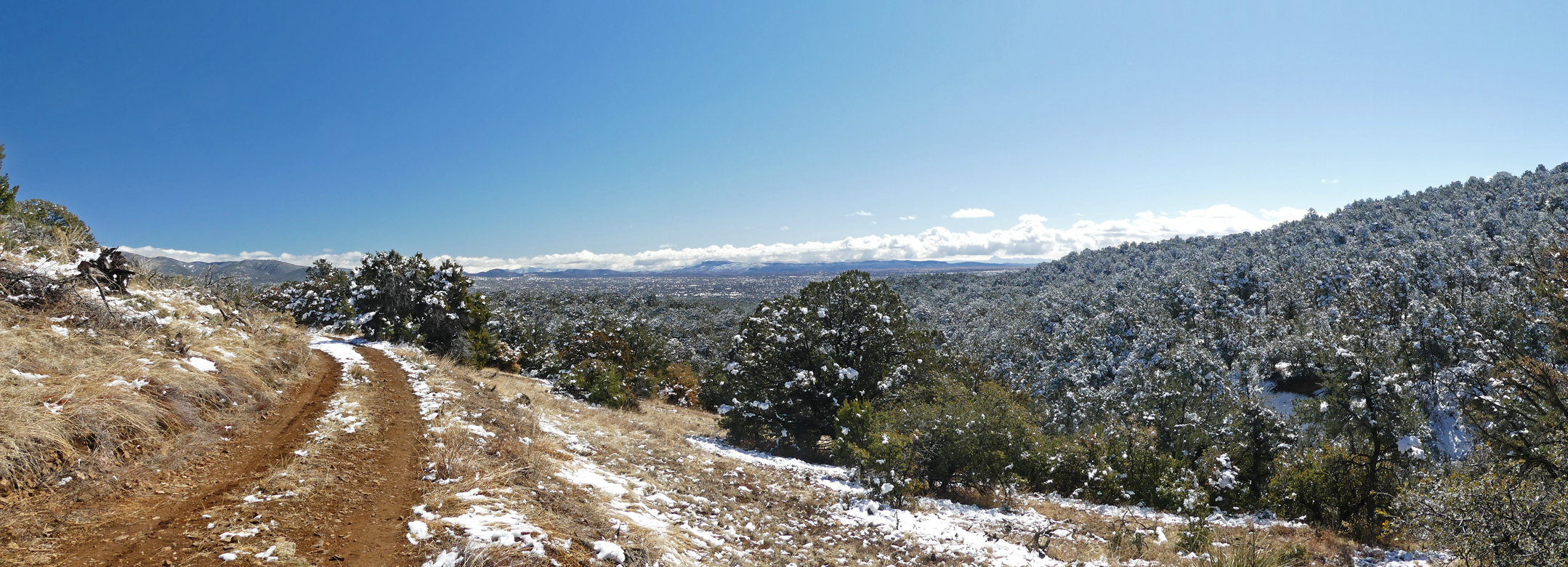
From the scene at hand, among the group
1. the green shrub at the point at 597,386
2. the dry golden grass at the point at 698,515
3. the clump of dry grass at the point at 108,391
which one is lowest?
the green shrub at the point at 597,386

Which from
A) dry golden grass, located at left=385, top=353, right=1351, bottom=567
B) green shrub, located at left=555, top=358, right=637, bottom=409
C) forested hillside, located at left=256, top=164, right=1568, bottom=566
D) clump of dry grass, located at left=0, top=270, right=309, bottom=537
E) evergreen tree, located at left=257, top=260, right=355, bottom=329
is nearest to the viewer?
clump of dry grass, located at left=0, top=270, right=309, bottom=537

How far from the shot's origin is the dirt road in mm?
4691

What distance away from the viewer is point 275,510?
221 inches

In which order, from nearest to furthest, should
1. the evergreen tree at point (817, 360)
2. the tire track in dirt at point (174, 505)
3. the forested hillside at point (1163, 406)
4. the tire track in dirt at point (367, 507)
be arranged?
1. the tire track in dirt at point (174, 505)
2. the tire track in dirt at point (367, 507)
3. the forested hillside at point (1163, 406)
4. the evergreen tree at point (817, 360)

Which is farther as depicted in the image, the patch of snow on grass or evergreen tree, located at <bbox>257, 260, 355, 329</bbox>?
evergreen tree, located at <bbox>257, 260, 355, 329</bbox>

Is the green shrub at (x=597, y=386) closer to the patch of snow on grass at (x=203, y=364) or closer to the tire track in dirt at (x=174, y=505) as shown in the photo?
the patch of snow on grass at (x=203, y=364)

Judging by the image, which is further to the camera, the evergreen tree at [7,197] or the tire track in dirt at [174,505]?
the evergreen tree at [7,197]

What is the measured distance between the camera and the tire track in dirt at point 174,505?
454cm

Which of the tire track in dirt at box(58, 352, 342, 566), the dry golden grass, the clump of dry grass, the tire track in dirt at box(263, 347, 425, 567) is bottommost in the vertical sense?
the dry golden grass

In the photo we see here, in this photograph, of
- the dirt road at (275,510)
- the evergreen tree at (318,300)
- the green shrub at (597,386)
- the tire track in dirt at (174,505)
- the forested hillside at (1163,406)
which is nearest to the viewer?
the tire track in dirt at (174,505)

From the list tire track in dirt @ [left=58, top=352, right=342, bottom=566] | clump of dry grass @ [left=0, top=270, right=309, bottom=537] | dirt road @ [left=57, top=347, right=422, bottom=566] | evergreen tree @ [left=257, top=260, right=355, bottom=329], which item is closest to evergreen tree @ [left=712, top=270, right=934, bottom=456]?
dirt road @ [left=57, top=347, right=422, bottom=566]

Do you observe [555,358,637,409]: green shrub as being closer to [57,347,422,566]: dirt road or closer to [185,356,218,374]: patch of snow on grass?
[185,356,218,374]: patch of snow on grass

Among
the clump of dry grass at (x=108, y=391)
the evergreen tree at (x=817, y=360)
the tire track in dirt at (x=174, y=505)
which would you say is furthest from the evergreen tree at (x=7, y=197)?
the evergreen tree at (x=817, y=360)

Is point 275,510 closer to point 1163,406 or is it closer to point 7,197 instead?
point 7,197
